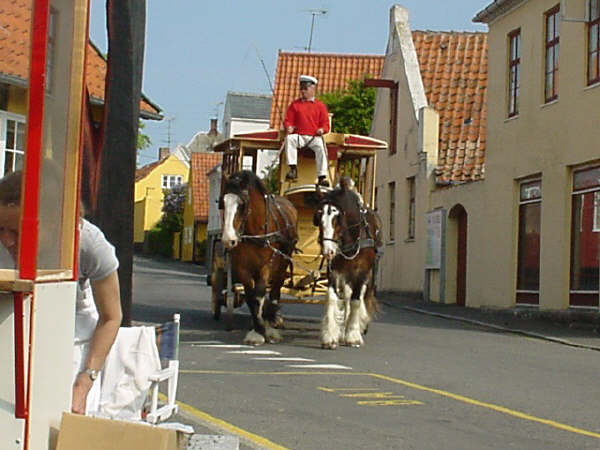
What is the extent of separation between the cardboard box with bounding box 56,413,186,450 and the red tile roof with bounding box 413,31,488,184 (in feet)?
93.4

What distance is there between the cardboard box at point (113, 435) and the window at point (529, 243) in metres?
21.9

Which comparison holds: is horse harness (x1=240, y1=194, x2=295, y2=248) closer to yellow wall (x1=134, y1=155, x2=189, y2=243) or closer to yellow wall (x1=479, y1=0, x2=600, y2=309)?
yellow wall (x1=479, y1=0, x2=600, y2=309)

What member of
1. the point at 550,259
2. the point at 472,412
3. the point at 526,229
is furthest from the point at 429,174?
the point at 472,412

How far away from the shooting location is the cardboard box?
13.9ft

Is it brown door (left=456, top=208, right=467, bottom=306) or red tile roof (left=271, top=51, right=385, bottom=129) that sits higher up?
red tile roof (left=271, top=51, right=385, bottom=129)

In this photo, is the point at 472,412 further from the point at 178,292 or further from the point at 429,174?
the point at 429,174

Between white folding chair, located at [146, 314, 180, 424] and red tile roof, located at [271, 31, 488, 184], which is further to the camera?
red tile roof, located at [271, 31, 488, 184]

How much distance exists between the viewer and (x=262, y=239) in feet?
53.0

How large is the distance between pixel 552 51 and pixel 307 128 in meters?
9.62

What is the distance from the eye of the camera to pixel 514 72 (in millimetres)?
28016

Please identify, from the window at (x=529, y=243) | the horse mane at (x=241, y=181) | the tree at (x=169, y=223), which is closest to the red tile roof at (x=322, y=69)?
the window at (x=529, y=243)

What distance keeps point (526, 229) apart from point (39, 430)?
2339cm

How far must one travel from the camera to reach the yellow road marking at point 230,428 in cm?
800

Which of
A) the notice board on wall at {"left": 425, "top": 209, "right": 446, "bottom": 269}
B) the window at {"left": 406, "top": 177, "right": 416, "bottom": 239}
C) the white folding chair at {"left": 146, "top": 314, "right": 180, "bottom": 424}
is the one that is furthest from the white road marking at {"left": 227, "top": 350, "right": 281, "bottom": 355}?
the window at {"left": 406, "top": 177, "right": 416, "bottom": 239}
